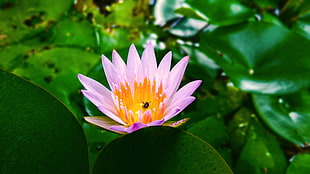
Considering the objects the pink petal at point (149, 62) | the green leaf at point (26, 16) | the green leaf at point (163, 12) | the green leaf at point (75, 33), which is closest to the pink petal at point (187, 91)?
the pink petal at point (149, 62)

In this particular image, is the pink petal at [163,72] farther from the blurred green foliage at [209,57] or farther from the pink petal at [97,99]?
the blurred green foliage at [209,57]

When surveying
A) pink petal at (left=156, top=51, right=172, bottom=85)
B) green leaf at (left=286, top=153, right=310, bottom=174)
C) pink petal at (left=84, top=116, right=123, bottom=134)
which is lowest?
green leaf at (left=286, top=153, right=310, bottom=174)

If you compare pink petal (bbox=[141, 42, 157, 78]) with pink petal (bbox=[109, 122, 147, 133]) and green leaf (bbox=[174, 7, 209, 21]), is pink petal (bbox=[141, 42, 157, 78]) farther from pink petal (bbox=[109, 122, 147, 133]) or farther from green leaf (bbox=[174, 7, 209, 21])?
green leaf (bbox=[174, 7, 209, 21])

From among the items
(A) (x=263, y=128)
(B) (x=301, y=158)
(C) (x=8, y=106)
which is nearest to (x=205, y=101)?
(A) (x=263, y=128)

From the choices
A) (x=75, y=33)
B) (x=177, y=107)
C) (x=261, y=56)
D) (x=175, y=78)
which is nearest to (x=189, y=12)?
(x=261, y=56)

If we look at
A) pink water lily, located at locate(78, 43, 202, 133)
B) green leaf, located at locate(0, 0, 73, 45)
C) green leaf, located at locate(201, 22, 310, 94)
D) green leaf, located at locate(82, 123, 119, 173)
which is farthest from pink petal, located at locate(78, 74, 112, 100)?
green leaf, located at locate(0, 0, 73, 45)

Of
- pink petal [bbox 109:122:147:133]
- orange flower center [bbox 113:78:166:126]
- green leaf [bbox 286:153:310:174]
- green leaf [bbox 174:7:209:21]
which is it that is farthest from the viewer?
green leaf [bbox 174:7:209:21]
